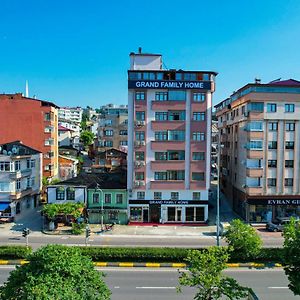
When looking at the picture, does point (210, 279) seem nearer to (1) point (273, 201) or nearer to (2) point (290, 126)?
(1) point (273, 201)

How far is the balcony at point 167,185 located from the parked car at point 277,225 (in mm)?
12110

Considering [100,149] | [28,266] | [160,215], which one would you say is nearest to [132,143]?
[160,215]

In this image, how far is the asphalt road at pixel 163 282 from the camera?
21625 mm

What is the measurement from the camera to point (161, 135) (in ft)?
143

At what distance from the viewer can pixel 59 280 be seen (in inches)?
462

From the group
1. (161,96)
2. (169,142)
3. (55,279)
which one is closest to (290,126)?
(169,142)

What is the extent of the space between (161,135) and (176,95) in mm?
5821

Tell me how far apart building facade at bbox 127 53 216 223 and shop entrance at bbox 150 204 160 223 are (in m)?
0.57

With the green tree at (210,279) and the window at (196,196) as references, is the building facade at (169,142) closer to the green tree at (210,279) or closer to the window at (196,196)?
the window at (196,196)

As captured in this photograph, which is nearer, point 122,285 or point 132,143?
point 122,285

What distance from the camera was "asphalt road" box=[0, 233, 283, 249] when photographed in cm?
3469

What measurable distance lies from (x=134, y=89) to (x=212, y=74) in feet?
35.6

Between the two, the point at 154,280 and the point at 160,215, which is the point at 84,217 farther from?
the point at 154,280

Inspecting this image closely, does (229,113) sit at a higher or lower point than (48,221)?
higher
